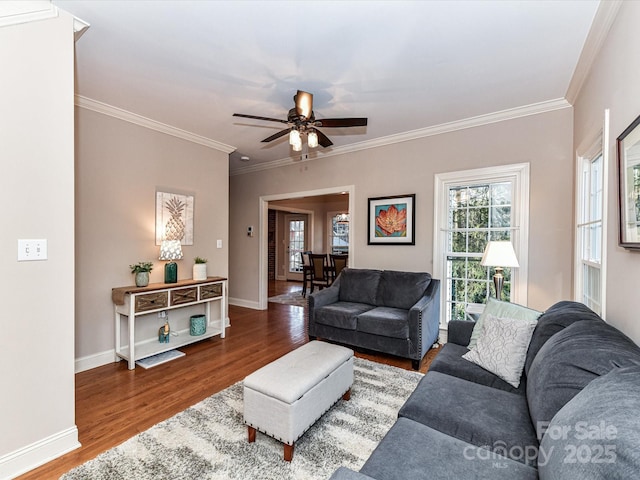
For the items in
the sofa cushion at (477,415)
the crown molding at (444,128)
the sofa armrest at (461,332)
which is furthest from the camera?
the crown molding at (444,128)

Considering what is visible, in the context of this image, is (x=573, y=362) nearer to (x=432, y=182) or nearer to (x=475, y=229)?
(x=475, y=229)

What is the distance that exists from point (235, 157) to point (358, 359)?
378 cm

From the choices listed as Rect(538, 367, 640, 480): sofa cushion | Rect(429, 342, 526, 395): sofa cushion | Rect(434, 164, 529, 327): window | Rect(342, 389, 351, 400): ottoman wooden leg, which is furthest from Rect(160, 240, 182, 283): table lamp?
Rect(538, 367, 640, 480): sofa cushion

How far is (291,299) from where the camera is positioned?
6.65m

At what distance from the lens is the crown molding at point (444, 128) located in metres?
3.07

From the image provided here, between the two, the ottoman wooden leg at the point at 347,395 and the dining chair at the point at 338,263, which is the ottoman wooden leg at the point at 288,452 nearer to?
the ottoman wooden leg at the point at 347,395

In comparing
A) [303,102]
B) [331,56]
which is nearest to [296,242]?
[303,102]

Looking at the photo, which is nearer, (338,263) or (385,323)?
(385,323)

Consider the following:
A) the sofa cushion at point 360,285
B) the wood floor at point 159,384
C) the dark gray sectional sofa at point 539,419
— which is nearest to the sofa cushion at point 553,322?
the dark gray sectional sofa at point 539,419

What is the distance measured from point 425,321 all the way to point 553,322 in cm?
140

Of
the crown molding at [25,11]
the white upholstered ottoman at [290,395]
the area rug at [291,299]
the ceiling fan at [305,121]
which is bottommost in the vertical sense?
the area rug at [291,299]

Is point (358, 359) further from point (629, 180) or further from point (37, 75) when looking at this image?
point (37, 75)

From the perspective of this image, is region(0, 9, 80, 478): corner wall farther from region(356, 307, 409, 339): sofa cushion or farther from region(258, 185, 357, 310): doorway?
region(258, 185, 357, 310): doorway

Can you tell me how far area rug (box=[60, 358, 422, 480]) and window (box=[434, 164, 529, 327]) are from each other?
1745 mm
